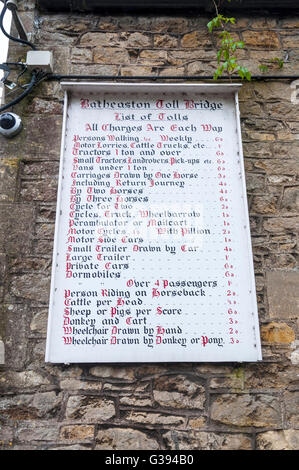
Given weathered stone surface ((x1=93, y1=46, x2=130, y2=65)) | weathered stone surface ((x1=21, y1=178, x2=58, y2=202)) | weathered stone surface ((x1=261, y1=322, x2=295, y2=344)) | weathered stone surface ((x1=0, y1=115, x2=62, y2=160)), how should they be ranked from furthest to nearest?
weathered stone surface ((x1=93, y1=46, x2=130, y2=65)) → weathered stone surface ((x1=0, y1=115, x2=62, y2=160)) → weathered stone surface ((x1=21, y1=178, x2=58, y2=202)) → weathered stone surface ((x1=261, y1=322, x2=295, y2=344))

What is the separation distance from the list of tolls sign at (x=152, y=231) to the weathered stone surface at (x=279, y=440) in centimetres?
47

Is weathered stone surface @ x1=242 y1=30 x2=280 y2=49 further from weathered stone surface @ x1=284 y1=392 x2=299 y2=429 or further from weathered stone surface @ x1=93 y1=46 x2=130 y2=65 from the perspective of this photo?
weathered stone surface @ x1=284 y1=392 x2=299 y2=429

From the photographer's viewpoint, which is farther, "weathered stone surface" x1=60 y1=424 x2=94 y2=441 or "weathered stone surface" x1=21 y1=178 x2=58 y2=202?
"weathered stone surface" x1=21 y1=178 x2=58 y2=202

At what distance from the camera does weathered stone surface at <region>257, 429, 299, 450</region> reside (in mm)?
2273

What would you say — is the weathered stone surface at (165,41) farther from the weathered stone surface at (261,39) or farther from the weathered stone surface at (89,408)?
the weathered stone surface at (89,408)

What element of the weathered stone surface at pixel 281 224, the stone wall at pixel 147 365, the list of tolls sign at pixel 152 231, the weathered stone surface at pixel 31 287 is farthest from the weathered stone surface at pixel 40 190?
the weathered stone surface at pixel 281 224

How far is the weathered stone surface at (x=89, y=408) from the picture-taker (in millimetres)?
2314

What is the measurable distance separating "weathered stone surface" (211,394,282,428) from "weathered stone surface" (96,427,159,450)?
42 centimetres

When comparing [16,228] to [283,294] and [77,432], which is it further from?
[283,294]

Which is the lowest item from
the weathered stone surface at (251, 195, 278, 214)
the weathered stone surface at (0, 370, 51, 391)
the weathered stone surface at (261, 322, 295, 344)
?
the weathered stone surface at (0, 370, 51, 391)

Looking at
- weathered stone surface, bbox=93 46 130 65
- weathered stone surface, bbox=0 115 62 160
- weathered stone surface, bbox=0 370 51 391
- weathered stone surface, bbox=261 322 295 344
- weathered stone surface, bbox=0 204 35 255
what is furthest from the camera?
weathered stone surface, bbox=93 46 130 65

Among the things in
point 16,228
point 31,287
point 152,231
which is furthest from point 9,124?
point 152,231

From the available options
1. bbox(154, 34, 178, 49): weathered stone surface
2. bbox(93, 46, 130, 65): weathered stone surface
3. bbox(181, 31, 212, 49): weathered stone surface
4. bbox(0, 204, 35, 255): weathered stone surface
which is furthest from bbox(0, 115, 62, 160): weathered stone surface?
bbox(181, 31, 212, 49): weathered stone surface

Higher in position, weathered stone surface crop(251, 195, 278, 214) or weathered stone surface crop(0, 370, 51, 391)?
weathered stone surface crop(251, 195, 278, 214)
